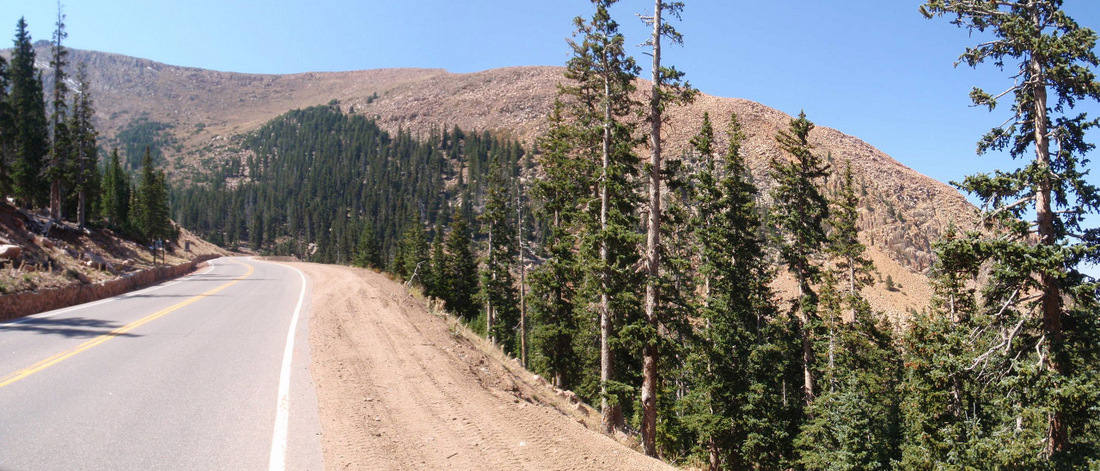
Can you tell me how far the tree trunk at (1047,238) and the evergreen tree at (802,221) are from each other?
11.1 meters

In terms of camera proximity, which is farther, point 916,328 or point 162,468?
point 916,328

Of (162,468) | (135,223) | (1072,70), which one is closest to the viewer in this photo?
(162,468)

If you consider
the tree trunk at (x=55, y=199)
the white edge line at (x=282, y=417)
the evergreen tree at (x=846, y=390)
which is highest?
the tree trunk at (x=55, y=199)

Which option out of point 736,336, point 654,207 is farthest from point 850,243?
point 654,207

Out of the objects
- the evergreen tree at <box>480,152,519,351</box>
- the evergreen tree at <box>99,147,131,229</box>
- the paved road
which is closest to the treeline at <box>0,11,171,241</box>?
the evergreen tree at <box>99,147,131,229</box>

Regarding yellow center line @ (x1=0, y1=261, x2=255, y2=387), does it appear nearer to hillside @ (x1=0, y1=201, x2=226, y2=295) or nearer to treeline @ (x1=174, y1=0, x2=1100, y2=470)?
hillside @ (x1=0, y1=201, x2=226, y2=295)

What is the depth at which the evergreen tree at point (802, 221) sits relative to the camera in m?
21.2

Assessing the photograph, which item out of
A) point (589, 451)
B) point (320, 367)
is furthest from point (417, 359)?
point (589, 451)

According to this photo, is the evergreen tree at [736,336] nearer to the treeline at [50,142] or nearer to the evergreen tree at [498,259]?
the evergreen tree at [498,259]

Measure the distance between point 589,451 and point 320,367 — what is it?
4.89 meters

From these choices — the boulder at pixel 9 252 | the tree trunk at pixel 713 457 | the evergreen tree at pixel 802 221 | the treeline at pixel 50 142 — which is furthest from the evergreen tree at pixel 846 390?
the treeline at pixel 50 142

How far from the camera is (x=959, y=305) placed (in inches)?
987

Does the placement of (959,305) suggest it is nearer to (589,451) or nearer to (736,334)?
(736,334)

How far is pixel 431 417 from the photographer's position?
6.96 metres
